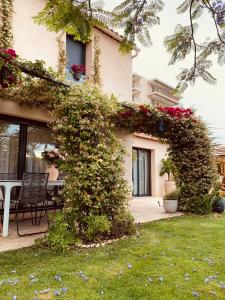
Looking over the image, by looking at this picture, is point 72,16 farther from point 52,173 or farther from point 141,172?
point 141,172

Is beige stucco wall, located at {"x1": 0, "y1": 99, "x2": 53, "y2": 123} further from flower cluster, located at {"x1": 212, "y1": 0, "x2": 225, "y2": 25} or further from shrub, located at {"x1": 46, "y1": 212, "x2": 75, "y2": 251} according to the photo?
flower cluster, located at {"x1": 212, "y1": 0, "x2": 225, "y2": 25}

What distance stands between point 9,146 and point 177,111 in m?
4.82

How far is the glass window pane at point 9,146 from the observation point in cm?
697

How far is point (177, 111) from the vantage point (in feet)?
26.5

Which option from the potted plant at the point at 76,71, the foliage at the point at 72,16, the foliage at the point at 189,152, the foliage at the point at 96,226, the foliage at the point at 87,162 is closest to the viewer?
the foliage at the point at 72,16

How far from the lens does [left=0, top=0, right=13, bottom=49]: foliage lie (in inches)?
278

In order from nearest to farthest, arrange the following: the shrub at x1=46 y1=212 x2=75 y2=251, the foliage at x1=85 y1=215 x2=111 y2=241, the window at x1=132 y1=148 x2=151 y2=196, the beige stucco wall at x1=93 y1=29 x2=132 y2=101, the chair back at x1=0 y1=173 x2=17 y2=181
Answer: the shrub at x1=46 y1=212 x2=75 y2=251 < the foliage at x1=85 y1=215 x2=111 y2=241 < the chair back at x1=0 y1=173 x2=17 y2=181 < the beige stucco wall at x1=93 y1=29 x2=132 y2=101 < the window at x1=132 y1=148 x2=151 y2=196

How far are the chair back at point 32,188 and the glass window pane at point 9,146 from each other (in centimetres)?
193

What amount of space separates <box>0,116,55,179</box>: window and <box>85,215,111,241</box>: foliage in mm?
3415

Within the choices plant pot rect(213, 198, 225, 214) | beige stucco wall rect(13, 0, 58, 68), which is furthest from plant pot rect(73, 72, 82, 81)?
plant pot rect(213, 198, 225, 214)

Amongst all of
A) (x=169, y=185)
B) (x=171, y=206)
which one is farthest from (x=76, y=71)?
(x=169, y=185)

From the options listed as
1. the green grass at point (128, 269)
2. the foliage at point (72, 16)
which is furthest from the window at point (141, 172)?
the foliage at point (72, 16)

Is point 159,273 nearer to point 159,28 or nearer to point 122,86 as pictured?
point 159,28

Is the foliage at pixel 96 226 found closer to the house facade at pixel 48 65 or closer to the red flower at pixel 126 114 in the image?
the house facade at pixel 48 65
